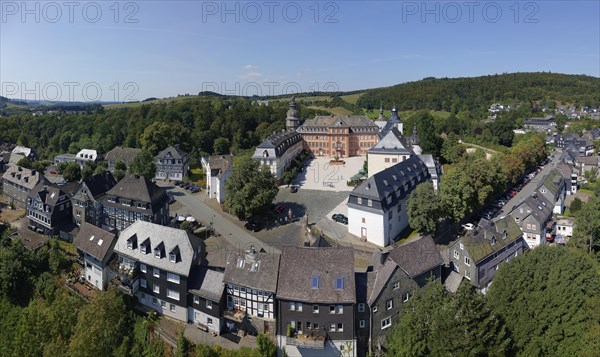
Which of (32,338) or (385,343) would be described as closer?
(385,343)

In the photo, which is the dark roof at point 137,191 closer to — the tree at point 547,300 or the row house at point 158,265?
the row house at point 158,265

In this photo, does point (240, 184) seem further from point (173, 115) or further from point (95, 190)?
point (173, 115)

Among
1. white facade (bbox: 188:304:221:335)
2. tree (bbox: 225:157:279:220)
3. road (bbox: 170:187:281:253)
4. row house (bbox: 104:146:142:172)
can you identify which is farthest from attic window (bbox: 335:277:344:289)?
row house (bbox: 104:146:142:172)

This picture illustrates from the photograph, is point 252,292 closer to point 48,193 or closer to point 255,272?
point 255,272

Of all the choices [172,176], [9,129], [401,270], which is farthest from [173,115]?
[401,270]

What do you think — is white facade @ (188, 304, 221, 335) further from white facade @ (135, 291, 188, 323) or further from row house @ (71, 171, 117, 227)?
row house @ (71, 171, 117, 227)

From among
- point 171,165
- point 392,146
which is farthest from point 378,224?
point 171,165
